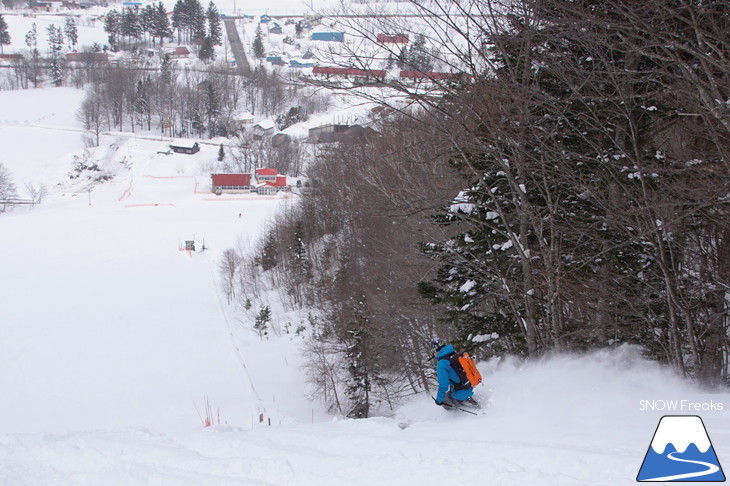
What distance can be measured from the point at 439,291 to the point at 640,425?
15.7 ft

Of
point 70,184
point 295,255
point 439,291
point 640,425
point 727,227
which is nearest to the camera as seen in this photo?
point 640,425

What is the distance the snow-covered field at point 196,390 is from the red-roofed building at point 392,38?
5.13 metres

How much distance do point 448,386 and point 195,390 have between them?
1848 cm

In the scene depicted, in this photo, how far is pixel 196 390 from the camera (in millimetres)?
23625

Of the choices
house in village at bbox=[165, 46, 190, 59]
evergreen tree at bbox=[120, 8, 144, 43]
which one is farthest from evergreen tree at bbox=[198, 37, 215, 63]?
evergreen tree at bbox=[120, 8, 144, 43]

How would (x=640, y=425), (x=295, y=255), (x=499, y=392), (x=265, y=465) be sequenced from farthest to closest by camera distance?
(x=295, y=255)
(x=499, y=392)
(x=640, y=425)
(x=265, y=465)

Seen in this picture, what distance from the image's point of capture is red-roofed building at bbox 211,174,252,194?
67.7 meters

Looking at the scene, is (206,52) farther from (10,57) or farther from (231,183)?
(231,183)

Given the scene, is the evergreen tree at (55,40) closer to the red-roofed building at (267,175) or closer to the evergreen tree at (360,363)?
the red-roofed building at (267,175)

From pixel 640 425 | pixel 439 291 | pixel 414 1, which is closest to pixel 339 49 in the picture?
pixel 414 1

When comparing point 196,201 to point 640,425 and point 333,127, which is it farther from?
point 640,425

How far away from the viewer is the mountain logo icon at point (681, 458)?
14.1 feet

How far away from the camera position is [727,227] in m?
7.07

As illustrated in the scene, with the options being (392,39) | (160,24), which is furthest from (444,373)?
(160,24)
